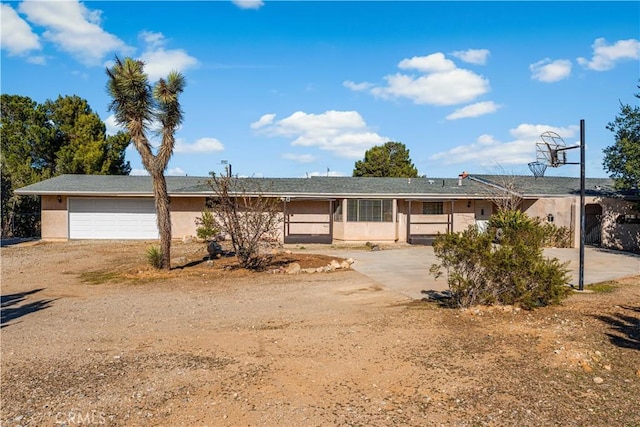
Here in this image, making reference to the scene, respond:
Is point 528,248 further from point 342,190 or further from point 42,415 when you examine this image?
point 342,190

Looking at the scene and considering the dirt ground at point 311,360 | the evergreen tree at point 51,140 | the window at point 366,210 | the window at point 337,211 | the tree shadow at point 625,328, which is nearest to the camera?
the dirt ground at point 311,360

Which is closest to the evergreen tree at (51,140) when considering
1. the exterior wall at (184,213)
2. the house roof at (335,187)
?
the house roof at (335,187)

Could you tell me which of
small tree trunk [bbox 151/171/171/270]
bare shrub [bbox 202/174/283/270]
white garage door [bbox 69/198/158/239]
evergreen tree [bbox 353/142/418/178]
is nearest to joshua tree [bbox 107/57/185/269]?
small tree trunk [bbox 151/171/171/270]

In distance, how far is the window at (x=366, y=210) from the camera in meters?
23.8

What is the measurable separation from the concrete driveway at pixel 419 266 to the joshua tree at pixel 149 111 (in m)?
6.74

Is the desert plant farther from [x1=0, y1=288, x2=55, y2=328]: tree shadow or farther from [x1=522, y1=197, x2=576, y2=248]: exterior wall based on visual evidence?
[x1=522, y1=197, x2=576, y2=248]: exterior wall

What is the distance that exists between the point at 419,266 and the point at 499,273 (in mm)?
6938

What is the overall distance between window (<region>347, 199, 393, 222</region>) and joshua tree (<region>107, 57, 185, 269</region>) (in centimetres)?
1125

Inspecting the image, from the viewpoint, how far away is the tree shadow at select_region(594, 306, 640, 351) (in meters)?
6.99

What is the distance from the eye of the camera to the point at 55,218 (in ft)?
76.8

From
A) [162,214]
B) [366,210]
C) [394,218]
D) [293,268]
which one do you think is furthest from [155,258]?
[394,218]

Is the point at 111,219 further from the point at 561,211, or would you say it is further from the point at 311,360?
the point at 561,211

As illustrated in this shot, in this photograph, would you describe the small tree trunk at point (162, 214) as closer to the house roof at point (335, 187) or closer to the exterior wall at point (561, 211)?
the house roof at point (335, 187)

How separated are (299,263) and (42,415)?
11.3 meters
